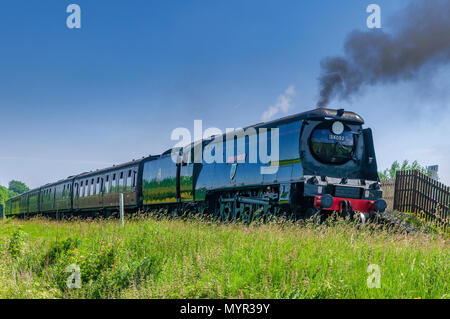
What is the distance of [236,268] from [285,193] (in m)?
6.10

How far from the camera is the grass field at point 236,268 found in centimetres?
601

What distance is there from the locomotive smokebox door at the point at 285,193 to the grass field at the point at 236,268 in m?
3.16

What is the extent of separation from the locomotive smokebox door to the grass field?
3159 mm

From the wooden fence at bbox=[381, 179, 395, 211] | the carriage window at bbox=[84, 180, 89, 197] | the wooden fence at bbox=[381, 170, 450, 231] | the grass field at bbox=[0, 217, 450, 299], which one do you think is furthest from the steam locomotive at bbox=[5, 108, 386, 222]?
the carriage window at bbox=[84, 180, 89, 197]

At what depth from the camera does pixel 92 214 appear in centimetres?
2936

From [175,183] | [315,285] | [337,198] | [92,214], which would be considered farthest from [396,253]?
[92,214]

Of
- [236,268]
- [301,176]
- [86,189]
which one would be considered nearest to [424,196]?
[301,176]

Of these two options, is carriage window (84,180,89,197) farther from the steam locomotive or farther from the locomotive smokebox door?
the locomotive smokebox door

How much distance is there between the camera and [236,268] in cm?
691

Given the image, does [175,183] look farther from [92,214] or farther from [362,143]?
[92,214]

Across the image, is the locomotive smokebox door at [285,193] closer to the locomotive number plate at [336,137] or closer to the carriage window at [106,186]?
the locomotive number plate at [336,137]

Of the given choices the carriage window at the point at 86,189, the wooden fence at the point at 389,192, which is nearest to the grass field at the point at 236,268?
the wooden fence at the point at 389,192

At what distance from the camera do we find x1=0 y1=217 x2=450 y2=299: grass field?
6.01m
